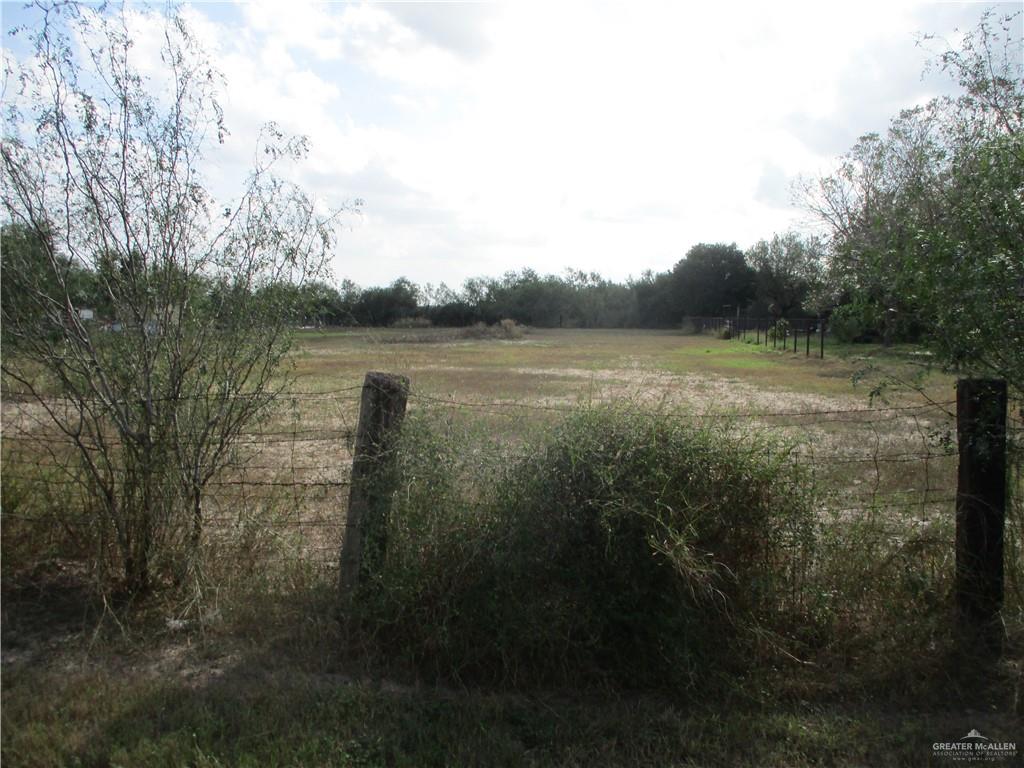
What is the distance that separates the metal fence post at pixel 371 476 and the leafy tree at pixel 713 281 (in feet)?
271

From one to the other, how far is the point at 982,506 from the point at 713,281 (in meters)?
84.6

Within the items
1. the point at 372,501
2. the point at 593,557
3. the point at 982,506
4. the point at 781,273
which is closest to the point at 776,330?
the point at 781,273

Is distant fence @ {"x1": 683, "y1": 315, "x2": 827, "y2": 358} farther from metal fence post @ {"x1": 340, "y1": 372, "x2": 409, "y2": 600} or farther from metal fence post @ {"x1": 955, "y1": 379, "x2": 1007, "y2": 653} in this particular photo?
metal fence post @ {"x1": 340, "y1": 372, "x2": 409, "y2": 600}

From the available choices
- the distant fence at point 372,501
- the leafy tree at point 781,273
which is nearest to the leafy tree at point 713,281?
the leafy tree at point 781,273

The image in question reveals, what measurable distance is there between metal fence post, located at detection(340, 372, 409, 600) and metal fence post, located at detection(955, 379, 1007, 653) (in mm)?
3133

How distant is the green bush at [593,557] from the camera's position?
3559 millimetres

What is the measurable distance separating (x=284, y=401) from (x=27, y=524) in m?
1.73

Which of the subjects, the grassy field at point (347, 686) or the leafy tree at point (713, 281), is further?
the leafy tree at point (713, 281)

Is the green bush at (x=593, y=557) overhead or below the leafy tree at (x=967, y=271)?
below

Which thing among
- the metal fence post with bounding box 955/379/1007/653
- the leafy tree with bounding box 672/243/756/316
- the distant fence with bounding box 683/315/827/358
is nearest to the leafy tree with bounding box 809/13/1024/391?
the metal fence post with bounding box 955/379/1007/653

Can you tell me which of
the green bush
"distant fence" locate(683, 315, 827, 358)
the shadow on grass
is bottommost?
the shadow on grass

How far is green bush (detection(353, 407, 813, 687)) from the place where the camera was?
356 centimetres

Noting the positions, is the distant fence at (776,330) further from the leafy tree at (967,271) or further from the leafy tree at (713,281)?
the leafy tree at (967,271)

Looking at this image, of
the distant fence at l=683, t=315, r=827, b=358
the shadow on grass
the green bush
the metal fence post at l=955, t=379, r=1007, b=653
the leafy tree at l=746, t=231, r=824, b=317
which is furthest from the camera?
the leafy tree at l=746, t=231, r=824, b=317
